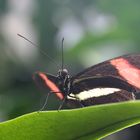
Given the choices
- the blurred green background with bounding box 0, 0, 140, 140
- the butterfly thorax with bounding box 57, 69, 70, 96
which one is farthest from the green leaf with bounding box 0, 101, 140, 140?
the blurred green background with bounding box 0, 0, 140, 140

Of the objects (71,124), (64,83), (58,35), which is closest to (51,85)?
(64,83)

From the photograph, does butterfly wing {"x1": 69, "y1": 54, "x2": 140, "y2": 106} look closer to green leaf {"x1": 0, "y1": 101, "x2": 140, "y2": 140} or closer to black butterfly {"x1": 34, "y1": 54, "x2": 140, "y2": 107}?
black butterfly {"x1": 34, "y1": 54, "x2": 140, "y2": 107}

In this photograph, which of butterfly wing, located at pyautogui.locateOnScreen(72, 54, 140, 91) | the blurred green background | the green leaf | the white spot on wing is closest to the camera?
Result: the green leaf

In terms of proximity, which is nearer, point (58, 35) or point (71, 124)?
point (71, 124)

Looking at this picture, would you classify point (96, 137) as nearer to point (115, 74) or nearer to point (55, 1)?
point (115, 74)

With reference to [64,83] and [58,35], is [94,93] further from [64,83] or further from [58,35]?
[58,35]

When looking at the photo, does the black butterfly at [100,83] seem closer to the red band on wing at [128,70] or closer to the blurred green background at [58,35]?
the red band on wing at [128,70]
